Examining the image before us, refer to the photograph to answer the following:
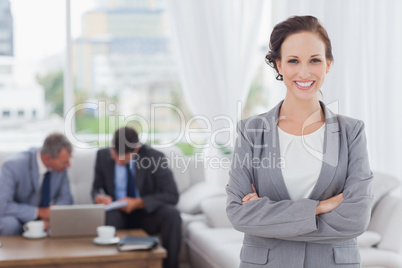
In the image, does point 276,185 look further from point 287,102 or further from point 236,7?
point 236,7

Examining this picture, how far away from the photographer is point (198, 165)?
4.70 metres

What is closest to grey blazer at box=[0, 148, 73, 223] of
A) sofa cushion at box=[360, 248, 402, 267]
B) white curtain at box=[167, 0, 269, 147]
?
white curtain at box=[167, 0, 269, 147]

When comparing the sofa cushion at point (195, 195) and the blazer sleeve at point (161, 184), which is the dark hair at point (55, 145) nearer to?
the blazer sleeve at point (161, 184)

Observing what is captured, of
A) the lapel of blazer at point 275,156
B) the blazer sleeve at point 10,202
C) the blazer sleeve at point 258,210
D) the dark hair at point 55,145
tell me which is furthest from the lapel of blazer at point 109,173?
the lapel of blazer at point 275,156

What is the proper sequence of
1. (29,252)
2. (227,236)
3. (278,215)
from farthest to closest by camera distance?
1. (227,236)
2. (29,252)
3. (278,215)

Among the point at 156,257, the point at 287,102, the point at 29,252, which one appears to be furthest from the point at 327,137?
the point at 29,252

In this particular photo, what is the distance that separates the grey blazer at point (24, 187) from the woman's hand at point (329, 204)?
2465 millimetres

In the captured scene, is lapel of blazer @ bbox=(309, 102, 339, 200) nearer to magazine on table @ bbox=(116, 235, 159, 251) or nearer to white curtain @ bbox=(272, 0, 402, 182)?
magazine on table @ bbox=(116, 235, 159, 251)

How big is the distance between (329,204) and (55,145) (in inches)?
94.6

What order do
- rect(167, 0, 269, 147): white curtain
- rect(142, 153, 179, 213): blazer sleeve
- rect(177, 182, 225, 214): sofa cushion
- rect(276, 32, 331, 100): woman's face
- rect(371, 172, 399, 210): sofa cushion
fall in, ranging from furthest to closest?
1. rect(167, 0, 269, 147): white curtain
2. rect(177, 182, 225, 214): sofa cushion
3. rect(142, 153, 179, 213): blazer sleeve
4. rect(371, 172, 399, 210): sofa cushion
5. rect(276, 32, 331, 100): woman's face

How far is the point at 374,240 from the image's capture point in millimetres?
3266

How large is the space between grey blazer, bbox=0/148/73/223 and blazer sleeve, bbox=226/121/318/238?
7.45 feet

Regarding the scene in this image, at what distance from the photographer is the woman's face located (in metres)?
1.67

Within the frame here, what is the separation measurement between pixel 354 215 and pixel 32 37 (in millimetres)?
4119
